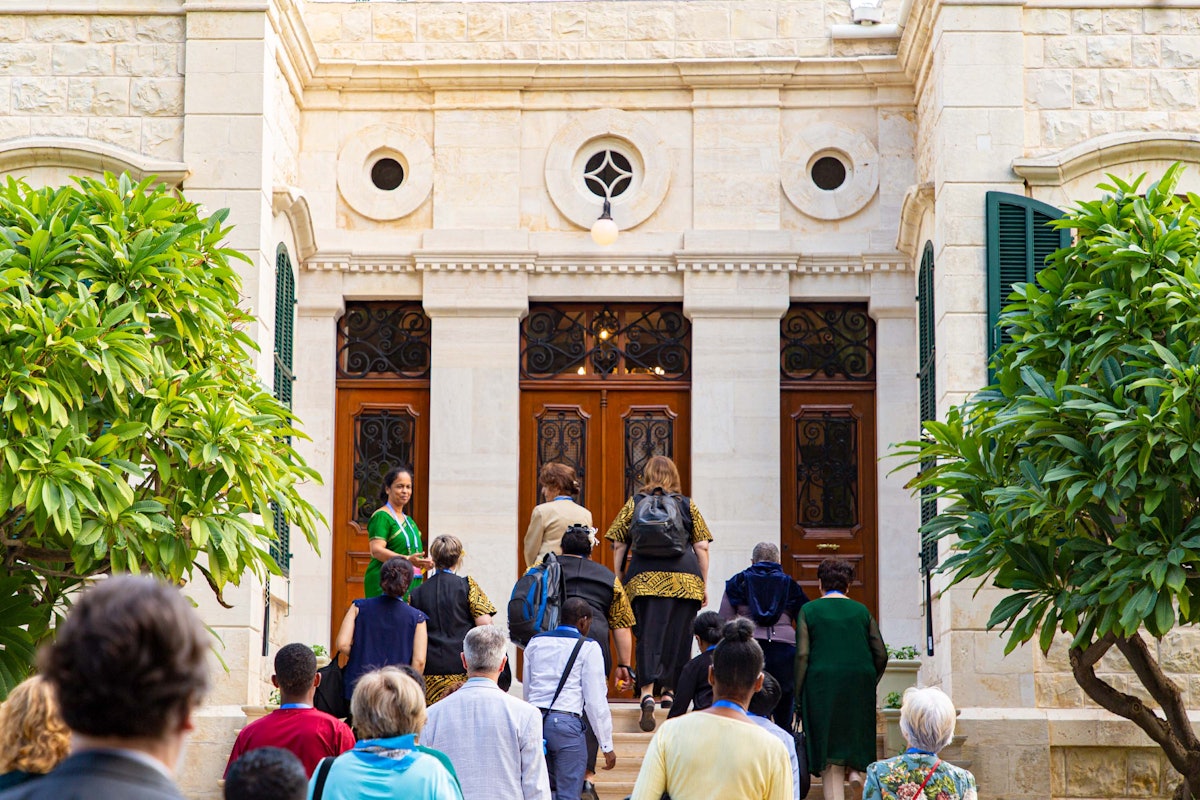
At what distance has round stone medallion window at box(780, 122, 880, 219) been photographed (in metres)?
13.8

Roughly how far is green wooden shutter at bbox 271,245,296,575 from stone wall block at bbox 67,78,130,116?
159cm

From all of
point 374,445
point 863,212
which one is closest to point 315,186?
point 374,445

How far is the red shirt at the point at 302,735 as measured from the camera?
6.04 metres

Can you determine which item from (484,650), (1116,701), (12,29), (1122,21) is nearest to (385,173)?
(12,29)

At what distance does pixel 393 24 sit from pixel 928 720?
9.72 metres

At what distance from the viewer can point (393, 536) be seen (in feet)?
34.3

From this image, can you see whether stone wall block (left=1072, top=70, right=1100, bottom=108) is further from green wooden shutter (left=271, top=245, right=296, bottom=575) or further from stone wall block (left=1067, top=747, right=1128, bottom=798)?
green wooden shutter (left=271, top=245, right=296, bottom=575)

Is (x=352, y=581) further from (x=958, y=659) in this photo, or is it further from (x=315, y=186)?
(x=958, y=659)

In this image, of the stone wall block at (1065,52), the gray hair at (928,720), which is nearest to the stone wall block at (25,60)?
the stone wall block at (1065,52)

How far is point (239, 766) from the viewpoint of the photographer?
3756mm

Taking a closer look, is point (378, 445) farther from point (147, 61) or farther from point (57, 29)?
point (57, 29)

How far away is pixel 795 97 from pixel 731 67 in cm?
Result: 62

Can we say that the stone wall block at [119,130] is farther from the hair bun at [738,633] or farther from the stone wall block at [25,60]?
the hair bun at [738,633]

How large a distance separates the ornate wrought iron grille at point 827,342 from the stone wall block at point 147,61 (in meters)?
5.36
